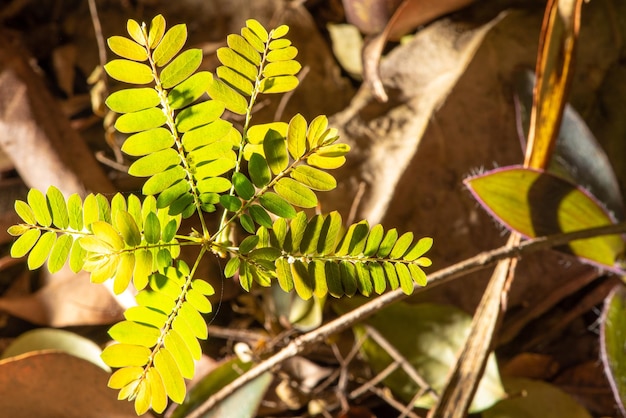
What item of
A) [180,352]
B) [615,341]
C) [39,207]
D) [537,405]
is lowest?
[537,405]

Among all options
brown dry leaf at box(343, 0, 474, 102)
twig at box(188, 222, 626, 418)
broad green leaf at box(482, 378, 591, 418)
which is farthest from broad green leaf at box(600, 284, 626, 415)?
brown dry leaf at box(343, 0, 474, 102)

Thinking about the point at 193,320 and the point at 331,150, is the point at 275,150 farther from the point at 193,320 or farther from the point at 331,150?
the point at 193,320

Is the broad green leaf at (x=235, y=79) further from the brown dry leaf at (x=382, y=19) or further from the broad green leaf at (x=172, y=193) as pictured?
the brown dry leaf at (x=382, y=19)

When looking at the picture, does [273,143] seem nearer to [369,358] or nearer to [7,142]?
[369,358]

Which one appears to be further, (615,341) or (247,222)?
(615,341)

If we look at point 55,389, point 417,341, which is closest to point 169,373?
point 55,389

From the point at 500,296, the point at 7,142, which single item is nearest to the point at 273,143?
the point at 500,296

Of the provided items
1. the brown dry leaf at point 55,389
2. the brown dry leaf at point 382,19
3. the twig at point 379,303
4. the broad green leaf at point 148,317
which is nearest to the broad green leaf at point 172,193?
the broad green leaf at point 148,317
